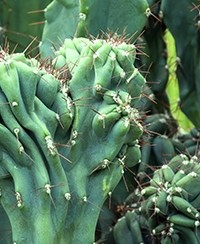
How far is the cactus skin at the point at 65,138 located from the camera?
2.86 metres

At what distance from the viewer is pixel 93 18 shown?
12.3ft

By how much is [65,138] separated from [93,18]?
2.82ft

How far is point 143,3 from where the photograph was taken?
12.2 ft

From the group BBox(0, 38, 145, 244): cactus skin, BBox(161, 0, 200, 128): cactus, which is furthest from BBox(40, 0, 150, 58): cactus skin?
BBox(0, 38, 145, 244): cactus skin

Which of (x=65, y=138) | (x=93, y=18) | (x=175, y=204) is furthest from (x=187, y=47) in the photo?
(x=65, y=138)

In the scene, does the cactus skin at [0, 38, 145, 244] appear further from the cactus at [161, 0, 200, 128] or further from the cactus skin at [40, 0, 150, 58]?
the cactus at [161, 0, 200, 128]

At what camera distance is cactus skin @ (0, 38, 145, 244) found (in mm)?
2861

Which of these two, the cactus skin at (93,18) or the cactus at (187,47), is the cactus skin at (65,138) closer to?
the cactus skin at (93,18)

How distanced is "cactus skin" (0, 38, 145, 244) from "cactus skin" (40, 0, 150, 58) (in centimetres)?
56

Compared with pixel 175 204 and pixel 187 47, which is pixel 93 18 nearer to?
pixel 187 47

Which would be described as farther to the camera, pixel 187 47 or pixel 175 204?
pixel 187 47

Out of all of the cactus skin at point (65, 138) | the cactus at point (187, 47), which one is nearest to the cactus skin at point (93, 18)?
the cactus at point (187, 47)

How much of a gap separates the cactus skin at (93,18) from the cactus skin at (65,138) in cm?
56

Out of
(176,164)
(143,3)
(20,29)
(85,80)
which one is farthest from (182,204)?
(20,29)
